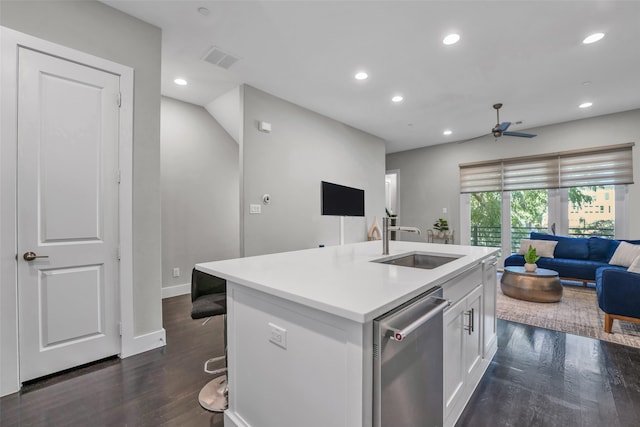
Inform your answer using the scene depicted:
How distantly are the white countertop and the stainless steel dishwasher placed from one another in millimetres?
72

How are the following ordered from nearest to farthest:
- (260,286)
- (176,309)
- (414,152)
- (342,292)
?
(342,292) < (260,286) < (176,309) < (414,152)

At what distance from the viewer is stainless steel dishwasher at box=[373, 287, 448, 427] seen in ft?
3.12

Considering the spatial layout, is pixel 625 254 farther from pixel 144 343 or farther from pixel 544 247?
pixel 144 343

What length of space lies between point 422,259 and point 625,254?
3.69m

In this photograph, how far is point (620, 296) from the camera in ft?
8.64

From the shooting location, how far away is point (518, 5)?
7.34 feet

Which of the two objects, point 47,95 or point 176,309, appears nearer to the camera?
point 47,95

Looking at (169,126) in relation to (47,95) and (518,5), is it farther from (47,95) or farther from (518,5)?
(518,5)

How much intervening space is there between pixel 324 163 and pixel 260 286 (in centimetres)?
370

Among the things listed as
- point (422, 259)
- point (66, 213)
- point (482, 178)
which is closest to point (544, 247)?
point (482, 178)

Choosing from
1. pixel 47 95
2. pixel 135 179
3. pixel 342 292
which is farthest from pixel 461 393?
pixel 47 95

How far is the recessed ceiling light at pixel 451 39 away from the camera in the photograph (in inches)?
103

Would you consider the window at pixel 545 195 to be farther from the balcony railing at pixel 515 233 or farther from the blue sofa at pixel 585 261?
the blue sofa at pixel 585 261

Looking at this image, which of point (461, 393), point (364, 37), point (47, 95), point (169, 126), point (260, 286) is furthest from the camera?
point (169, 126)
